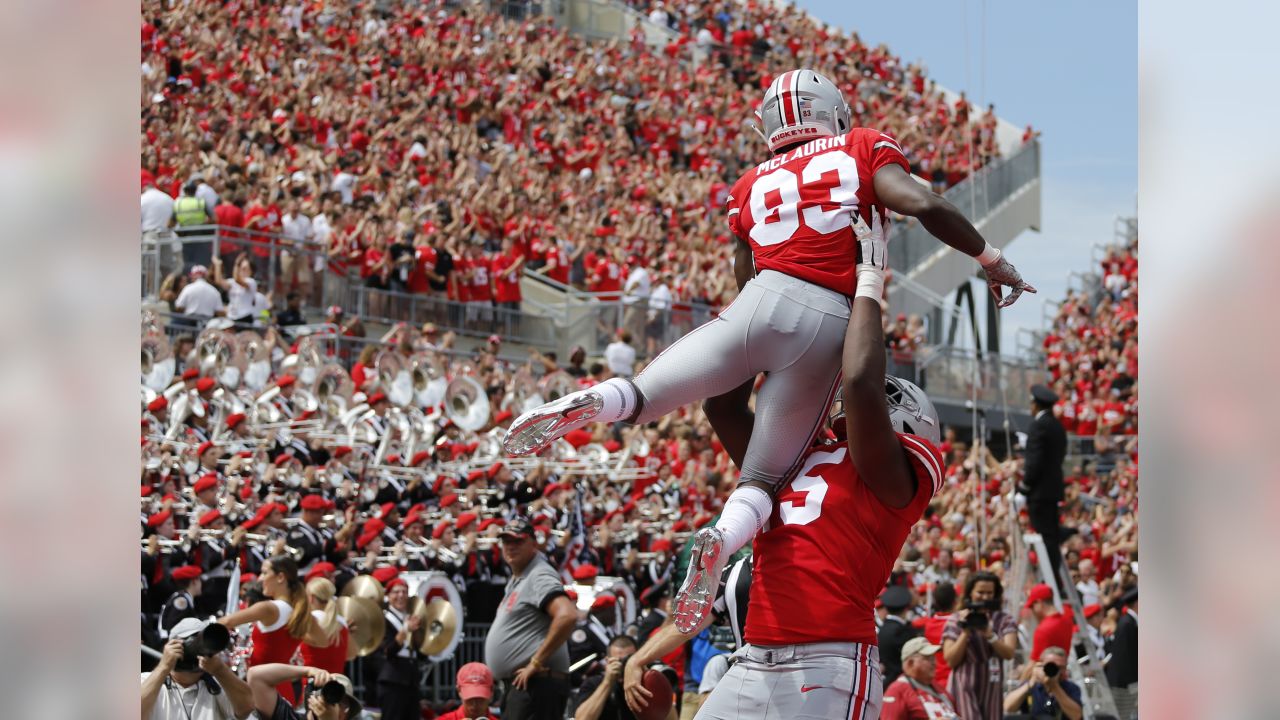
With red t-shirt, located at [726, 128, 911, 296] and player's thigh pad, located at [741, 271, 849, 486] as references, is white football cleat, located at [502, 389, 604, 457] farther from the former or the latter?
red t-shirt, located at [726, 128, 911, 296]

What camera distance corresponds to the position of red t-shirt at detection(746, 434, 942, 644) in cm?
364

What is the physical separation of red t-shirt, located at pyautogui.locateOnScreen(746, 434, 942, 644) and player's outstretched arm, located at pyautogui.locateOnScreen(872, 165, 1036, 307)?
1.52 ft

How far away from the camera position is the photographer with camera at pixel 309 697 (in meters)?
6.39

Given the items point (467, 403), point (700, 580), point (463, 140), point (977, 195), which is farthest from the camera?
point (977, 195)

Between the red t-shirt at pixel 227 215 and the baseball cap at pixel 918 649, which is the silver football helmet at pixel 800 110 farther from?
the red t-shirt at pixel 227 215

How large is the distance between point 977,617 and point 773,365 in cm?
401

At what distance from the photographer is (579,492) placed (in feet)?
44.2

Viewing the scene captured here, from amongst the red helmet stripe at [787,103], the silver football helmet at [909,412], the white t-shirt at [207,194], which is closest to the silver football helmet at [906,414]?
the silver football helmet at [909,412]

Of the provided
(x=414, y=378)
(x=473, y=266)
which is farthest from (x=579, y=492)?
(x=473, y=266)

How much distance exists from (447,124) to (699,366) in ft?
66.4

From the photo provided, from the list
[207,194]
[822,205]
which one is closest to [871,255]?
[822,205]

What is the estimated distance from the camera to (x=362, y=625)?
29.7 feet

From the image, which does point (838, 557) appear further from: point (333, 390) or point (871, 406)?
point (333, 390)
